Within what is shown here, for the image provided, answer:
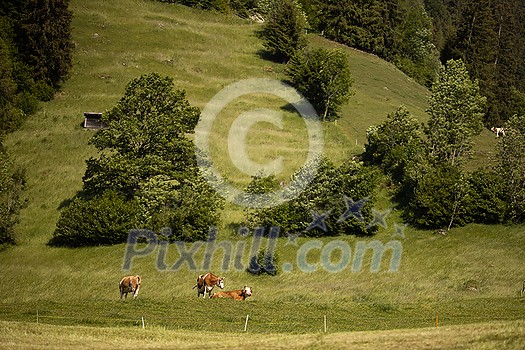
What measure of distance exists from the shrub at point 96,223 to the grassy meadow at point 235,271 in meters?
1.41

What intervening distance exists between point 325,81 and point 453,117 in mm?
27153

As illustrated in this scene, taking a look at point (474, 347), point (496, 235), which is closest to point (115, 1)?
point (496, 235)

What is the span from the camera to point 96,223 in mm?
57812

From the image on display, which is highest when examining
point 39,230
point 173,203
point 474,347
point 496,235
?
point 474,347

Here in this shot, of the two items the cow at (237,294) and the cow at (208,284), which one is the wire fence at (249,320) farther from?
the cow at (208,284)

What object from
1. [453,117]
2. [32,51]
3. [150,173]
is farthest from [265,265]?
[32,51]

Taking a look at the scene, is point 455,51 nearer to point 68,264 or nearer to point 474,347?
point 68,264

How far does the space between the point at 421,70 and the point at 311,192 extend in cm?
8449

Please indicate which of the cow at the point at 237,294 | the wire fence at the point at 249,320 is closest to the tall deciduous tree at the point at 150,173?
the cow at the point at 237,294

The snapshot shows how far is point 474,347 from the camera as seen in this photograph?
970 inches

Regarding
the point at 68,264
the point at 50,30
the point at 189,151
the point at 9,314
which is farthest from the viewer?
the point at 50,30

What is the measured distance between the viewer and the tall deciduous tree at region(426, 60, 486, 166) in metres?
66.3

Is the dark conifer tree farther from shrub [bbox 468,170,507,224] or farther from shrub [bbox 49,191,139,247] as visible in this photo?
shrub [bbox 468,170,507,224]

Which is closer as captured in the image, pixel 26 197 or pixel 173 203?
pixel 173 203
